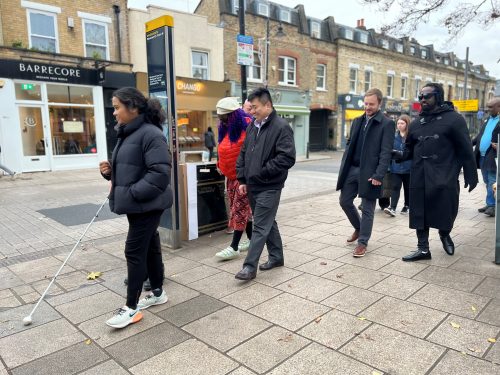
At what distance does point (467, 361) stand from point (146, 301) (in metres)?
2.47

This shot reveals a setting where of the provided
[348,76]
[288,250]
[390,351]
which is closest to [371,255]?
[288,250]

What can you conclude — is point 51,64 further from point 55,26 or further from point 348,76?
point 348,76

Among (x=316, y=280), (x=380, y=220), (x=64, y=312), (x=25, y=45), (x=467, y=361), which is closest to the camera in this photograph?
(x=467, y=361)

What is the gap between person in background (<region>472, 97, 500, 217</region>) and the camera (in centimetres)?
642

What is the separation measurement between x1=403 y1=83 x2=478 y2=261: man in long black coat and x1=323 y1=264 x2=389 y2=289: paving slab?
628 mm

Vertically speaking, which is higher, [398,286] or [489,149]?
[489,149]

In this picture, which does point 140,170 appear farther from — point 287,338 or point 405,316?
point 405,316

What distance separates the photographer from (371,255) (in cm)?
479

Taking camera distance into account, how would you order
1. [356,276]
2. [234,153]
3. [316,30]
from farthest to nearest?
[316,30], [234,153], [356,276]

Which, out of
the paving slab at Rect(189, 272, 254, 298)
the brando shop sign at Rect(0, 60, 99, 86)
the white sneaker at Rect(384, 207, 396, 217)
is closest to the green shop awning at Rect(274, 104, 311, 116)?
the brando shop sign at Rect(0, 60, 99, 86)

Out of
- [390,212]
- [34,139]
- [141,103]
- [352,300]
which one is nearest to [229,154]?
[141,103]

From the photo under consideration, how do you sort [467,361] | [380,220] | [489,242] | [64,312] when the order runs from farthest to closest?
[380,220], [489,242], [64,312], [467,361]

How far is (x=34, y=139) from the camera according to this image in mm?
14656

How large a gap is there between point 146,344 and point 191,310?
23.5 inches
